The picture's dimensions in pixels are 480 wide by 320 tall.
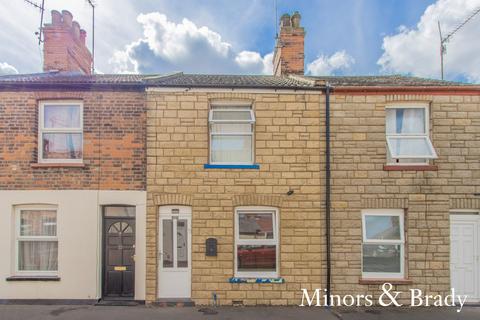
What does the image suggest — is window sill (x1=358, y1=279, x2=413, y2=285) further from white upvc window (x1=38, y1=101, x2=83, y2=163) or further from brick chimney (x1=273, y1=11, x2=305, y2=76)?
white upvc window (x1=38, y1=101, x2=83, y2=163)

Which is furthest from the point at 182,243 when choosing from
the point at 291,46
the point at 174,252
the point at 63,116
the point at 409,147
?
the point at 291,46

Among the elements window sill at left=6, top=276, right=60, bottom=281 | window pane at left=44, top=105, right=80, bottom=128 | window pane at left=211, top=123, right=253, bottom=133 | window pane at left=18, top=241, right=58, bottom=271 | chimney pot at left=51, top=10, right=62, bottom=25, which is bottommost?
window sill at left=6, top=276, right=60, bottom=281

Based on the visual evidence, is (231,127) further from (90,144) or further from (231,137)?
(90,144)

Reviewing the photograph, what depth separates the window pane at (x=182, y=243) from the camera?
284 inches

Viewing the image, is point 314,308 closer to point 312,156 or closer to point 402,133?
point 312,156

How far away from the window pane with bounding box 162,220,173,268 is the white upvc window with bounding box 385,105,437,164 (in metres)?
5.45

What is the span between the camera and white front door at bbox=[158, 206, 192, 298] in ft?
23.4

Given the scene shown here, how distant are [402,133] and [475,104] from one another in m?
Result: 1.81

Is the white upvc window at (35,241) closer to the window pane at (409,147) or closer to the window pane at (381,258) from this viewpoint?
the window pane at (381,258)

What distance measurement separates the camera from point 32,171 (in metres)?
7.27

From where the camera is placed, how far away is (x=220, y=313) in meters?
6.56

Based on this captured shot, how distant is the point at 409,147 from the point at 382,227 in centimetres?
200

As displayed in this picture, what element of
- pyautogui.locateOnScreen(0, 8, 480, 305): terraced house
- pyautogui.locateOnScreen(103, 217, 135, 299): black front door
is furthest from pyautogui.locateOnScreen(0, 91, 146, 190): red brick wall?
pyautogui.locateOnScreen(103, 217, 135, 299): black front door

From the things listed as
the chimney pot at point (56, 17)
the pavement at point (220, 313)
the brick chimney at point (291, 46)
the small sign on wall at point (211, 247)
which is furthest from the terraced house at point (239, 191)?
the chimney pot at point (56, 17)
